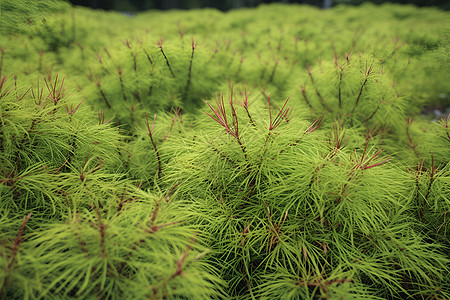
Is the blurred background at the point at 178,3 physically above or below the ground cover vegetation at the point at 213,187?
above

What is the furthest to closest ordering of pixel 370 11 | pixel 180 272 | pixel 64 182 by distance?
pixel 370 11 < pixel 64 182 < pixel 180 272

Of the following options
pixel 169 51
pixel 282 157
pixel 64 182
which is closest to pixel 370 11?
pixel 169 51

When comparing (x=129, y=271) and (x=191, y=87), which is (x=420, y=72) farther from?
(x=129, y=271)

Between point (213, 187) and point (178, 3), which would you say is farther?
point (178, 3)

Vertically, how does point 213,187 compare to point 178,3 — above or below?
below

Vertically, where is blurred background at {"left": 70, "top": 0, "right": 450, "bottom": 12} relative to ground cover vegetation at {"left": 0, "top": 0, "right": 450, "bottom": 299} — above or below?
above

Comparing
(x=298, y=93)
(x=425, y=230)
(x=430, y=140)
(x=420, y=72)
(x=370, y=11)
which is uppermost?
(x=370, y=11)

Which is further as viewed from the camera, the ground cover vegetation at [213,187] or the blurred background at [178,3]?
the blurred background at [178,3]

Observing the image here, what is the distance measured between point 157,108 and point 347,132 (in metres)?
0.85

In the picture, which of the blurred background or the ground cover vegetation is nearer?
the ground cover vegetation

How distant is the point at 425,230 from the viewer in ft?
2.44

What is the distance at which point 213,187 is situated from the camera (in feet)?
2.40

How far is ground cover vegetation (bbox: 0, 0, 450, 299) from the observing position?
19.3 inches

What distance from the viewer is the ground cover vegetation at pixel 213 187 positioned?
1.61ft
